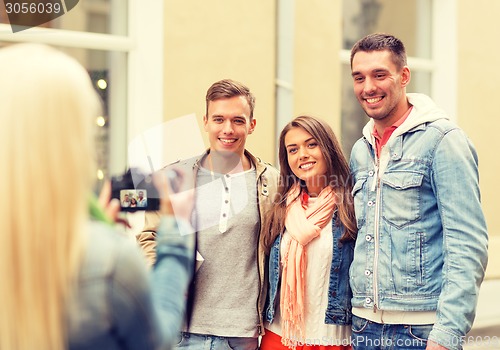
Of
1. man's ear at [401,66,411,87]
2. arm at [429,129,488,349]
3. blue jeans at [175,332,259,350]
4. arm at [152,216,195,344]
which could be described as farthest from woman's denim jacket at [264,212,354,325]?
arm at [152,216,195,344]

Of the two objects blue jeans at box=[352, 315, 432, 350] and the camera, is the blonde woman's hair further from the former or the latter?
blue jeans at box=[352, 315, 432, 350]

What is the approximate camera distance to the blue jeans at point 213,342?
3.06m

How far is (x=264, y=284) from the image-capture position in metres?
3.14

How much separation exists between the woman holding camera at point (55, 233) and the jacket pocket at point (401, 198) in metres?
1.52

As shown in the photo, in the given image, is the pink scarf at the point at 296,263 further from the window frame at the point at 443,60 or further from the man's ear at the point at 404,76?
the window frame at the point at 443,60

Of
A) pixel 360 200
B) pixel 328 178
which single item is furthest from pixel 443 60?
pixel 360 200

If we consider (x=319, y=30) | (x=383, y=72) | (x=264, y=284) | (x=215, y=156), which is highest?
(x=319, y=30)

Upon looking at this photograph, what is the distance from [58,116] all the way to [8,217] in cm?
21

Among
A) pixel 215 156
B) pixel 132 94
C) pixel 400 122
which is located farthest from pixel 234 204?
pixel 132 94

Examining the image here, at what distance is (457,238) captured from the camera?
2.70 meters

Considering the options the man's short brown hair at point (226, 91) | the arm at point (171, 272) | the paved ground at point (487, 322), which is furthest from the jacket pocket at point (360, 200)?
the paved ground at point (487, 322)

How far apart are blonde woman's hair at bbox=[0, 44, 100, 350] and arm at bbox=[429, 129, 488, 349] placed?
162 cm

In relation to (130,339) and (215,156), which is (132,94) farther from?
(130,339)

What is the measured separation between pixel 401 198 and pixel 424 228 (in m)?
0.14
